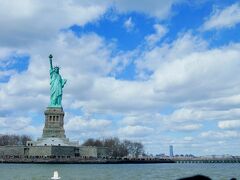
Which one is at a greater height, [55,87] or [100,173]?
[55,87]

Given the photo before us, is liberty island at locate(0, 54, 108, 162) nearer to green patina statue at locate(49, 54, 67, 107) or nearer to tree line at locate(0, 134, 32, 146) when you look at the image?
green patina statue at locate(49, 54, 67, 107)

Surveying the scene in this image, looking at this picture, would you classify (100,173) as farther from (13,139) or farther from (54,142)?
(13,139)

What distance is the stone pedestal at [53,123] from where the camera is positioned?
342 ft

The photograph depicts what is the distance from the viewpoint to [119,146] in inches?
5782

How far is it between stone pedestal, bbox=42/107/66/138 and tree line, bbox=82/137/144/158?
1313 inches

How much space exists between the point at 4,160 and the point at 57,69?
24.7 metres

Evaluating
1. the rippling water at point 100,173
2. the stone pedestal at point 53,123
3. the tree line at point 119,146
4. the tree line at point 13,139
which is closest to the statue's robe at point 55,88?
the stone pedestal at point 53,123

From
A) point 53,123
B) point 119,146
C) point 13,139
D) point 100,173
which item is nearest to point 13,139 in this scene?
point 13,139

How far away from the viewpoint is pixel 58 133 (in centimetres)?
10481

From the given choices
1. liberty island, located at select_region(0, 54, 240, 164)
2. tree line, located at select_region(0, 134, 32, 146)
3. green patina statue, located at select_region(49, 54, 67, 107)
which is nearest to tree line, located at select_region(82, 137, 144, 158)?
tree line, located at select_region(0, 134, 32, 146)

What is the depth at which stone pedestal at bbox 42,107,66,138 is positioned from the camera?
10419 centimetres

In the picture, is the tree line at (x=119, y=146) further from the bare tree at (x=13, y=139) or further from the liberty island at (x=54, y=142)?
the liberty island at (x=54, y=142)

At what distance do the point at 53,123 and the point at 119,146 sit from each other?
46.0 m

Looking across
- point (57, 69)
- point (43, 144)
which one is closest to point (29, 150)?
point (43, 144)
